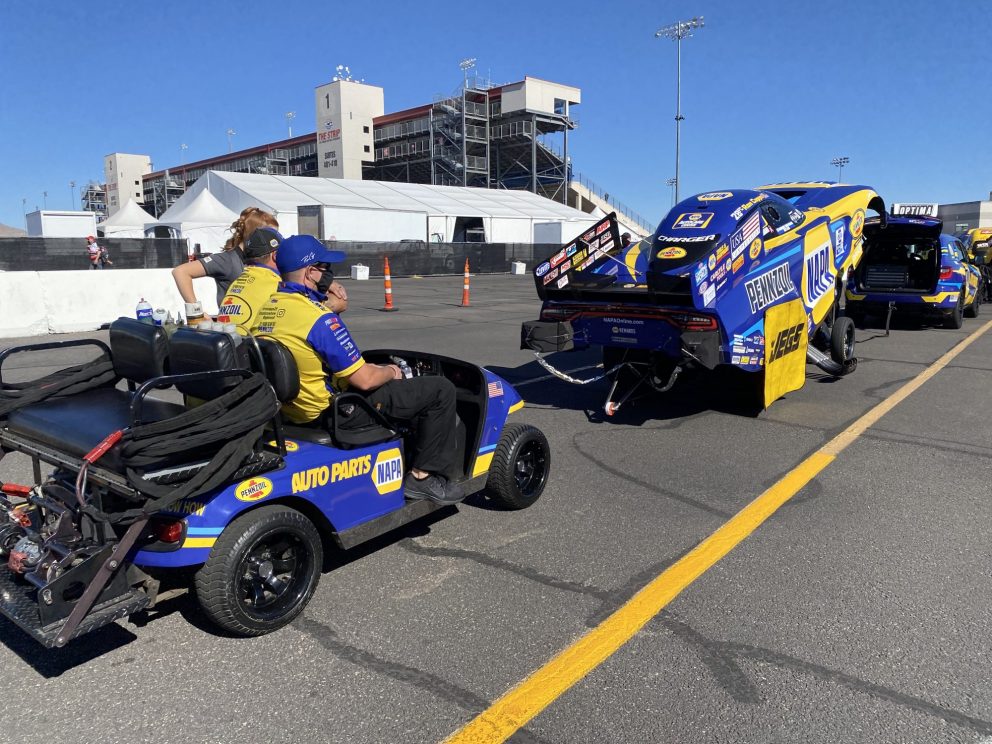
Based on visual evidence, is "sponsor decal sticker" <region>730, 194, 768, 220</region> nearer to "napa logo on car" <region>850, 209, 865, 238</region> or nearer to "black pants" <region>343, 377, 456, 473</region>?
"napa logo on car" <region>850, 209, 865, 238</region>

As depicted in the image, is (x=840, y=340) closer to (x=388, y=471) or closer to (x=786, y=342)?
(x=786, y=342)

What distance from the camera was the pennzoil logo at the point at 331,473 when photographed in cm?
312

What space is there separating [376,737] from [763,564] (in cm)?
219

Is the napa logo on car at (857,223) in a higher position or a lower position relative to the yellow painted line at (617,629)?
higher

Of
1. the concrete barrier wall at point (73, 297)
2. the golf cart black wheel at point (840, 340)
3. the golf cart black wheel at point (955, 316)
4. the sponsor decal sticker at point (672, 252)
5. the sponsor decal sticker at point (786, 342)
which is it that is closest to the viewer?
the sponsor decal sticker at point (672, 252)

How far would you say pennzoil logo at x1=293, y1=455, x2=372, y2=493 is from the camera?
3119 millimetres

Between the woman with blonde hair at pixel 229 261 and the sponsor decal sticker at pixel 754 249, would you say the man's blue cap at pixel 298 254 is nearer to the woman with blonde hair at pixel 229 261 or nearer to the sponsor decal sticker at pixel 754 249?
the woman with blonde hair at pixel 229 261

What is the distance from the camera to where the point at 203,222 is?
3138cm

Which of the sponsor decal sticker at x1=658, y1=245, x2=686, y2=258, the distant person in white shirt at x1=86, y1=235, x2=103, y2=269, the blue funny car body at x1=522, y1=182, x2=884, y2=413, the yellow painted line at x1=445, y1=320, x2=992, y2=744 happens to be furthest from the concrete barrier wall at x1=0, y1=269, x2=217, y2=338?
the distant person in white shirt at x1=86, y1=235, x2=103, y2=269

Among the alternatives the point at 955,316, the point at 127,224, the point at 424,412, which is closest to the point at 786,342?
the point at 424,412

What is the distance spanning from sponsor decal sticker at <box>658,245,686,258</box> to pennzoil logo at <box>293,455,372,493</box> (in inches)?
133

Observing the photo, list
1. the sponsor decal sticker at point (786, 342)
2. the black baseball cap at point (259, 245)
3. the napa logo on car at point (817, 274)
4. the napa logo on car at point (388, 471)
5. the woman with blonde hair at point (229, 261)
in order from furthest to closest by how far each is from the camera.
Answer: the napa logo on car at point (817, 274) → the sponsor decal sticker at point (786, 342) → the woman with blonde hair at point (229, 261) → the black baseball cap at point (259, 245) → the napa logo on car at point (388, 471)

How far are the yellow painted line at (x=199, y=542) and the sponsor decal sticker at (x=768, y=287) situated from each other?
464 centimetres

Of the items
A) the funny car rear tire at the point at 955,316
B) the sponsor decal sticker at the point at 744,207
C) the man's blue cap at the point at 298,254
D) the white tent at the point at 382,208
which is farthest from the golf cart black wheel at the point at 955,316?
the white tent at the point at 382,208
